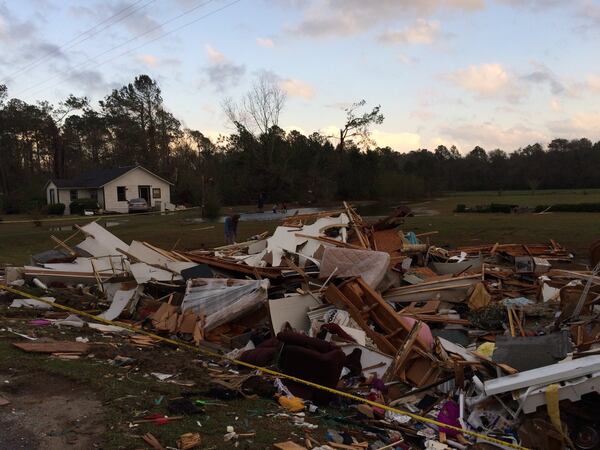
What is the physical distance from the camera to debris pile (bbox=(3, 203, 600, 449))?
466 centimetres

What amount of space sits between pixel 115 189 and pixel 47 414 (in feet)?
153

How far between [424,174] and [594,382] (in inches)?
3081

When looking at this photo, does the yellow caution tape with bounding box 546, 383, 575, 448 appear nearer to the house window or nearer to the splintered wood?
the splintered wood

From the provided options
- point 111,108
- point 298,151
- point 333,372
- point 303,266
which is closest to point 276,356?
point 333,372

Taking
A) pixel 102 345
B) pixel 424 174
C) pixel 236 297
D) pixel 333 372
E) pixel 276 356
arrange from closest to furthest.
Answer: pixel 333 372
pixel 276 356
pixel 102 345
pixel 236 297
pixel 424 174

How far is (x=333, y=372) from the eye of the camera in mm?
5438

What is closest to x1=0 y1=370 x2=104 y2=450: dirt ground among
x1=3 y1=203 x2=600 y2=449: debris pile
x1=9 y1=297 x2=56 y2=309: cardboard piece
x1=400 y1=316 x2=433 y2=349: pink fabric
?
x1=3 y1=203 x2=600 y2=449: debris pile

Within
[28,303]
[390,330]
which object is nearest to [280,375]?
[390,330]

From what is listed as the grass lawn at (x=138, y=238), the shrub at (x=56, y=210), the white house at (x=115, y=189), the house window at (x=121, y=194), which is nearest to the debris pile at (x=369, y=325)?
the grass lawn at (x=138, y=238)

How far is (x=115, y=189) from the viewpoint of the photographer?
1900 inches

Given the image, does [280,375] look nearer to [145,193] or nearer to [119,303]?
[119,303]

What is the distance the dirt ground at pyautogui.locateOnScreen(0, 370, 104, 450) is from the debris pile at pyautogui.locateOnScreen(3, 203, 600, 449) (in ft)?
2.53

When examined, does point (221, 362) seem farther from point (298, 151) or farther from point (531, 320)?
point (298, 151)

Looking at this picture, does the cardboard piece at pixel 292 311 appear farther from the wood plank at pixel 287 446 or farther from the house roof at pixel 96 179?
the house roof at pixel 96 179
